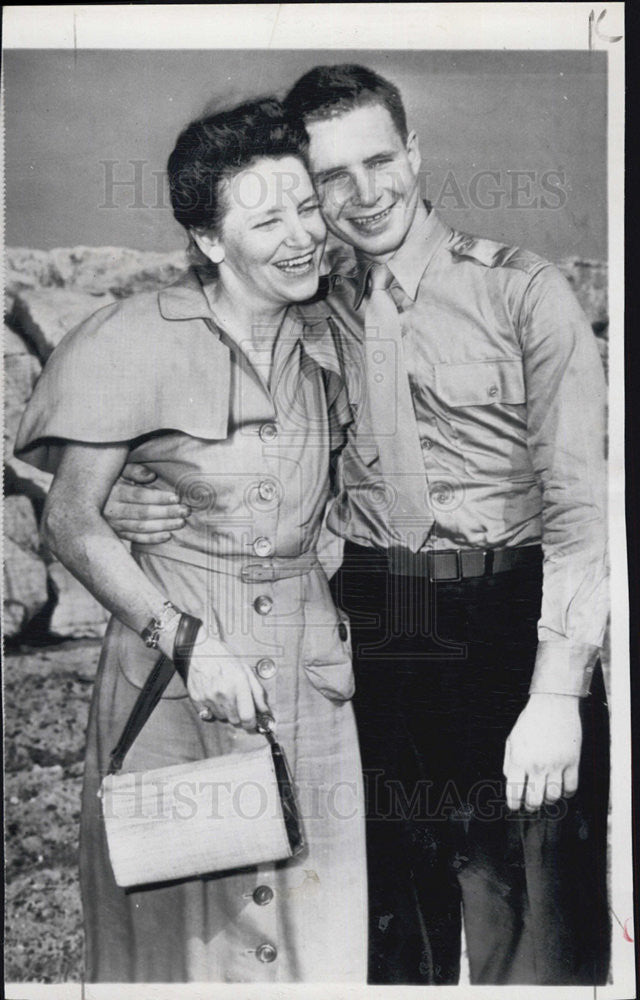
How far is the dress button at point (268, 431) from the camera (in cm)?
205

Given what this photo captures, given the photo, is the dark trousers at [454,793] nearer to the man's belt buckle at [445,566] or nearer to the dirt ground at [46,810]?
the man's belt buckle at [445,566]

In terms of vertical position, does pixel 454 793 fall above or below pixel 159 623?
below

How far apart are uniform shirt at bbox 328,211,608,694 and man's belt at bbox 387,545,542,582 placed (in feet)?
0.06

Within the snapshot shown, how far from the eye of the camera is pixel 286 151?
2.04m

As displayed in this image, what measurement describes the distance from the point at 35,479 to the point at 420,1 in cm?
133

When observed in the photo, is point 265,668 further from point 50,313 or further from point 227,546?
point 50,313

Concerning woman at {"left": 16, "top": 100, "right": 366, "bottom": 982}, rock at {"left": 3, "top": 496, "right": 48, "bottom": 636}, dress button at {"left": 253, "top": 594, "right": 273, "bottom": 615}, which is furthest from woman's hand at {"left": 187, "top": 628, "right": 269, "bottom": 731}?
rock at {"left": 3, "top": 496, "right": 48, "bottom": 636}

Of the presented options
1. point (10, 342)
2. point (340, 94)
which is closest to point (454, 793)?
point (10, 342)

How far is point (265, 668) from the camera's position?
205cm

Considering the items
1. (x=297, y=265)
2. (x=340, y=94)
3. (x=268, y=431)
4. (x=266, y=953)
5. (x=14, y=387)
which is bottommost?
(x=266, y=953)

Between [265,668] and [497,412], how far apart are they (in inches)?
28.9

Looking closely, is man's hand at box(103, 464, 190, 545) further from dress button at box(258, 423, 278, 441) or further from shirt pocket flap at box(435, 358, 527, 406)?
shirt pocket flap at box(435, 358, 527, 406)

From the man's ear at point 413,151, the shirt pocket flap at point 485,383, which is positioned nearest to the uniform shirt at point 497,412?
the shirt pocket flap at point 485,383

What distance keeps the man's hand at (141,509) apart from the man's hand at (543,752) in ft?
2.79
